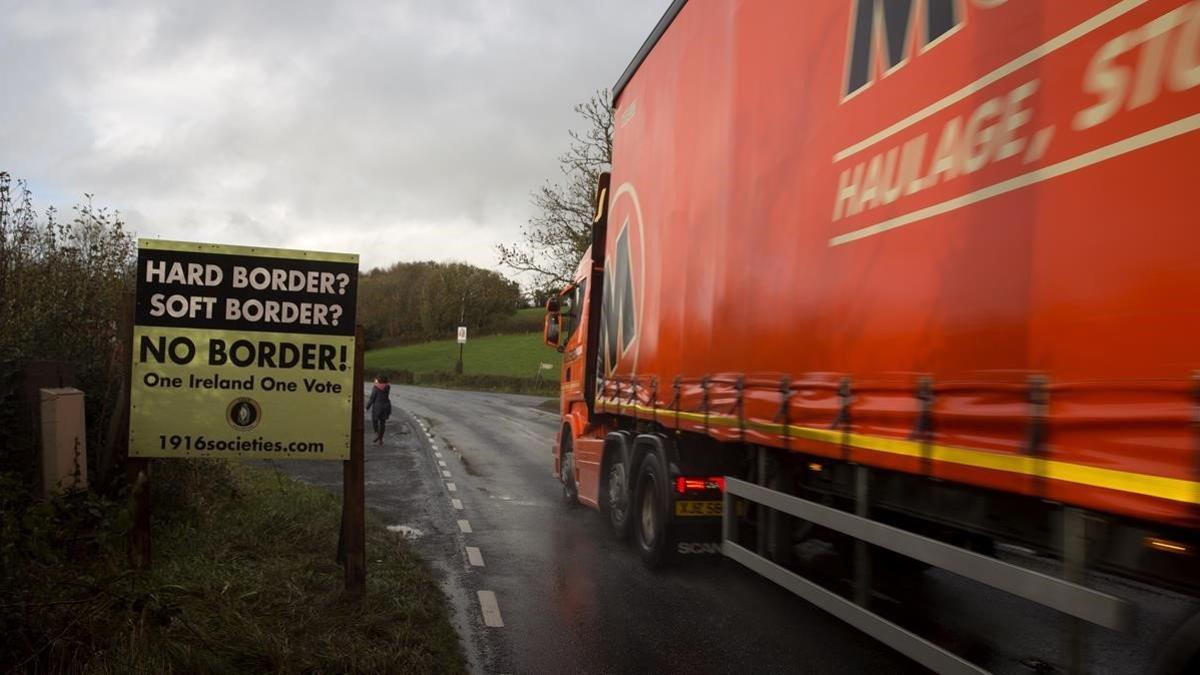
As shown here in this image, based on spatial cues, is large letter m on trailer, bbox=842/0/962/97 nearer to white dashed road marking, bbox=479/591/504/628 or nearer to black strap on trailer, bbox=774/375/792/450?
black strap on trailer, bbox=774/375/792/450

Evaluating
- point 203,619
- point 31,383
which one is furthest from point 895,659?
point 31,383

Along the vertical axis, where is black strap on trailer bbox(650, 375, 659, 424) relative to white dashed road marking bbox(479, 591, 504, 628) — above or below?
above

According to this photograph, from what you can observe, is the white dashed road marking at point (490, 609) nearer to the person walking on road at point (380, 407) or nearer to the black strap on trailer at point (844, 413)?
the black strap on trailer at point (844, 413)

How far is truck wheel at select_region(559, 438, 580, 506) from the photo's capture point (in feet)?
35.7

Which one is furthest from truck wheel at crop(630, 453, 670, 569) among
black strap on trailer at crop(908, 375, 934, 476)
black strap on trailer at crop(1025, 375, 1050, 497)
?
black strap on trailer at crop(1025, 375, 1050, 497)

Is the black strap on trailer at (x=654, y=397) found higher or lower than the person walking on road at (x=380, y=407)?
higher

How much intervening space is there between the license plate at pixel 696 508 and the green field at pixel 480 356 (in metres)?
36.8

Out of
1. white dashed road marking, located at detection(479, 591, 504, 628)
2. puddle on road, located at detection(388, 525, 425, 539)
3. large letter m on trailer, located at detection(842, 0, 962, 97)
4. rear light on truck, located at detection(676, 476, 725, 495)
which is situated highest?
large letter m on trailer, located at detection(842, 0, 962, 97)

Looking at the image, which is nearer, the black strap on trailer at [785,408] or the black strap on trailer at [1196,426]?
the black strap on trailer at [1196,426]

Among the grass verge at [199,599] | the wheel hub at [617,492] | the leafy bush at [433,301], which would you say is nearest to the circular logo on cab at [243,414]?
the grass verge at [199,599]

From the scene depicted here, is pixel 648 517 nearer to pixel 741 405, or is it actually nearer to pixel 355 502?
pixel 741 405

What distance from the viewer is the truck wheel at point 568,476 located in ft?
35.7

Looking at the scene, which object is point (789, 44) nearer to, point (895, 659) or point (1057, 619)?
point (1057, 619)

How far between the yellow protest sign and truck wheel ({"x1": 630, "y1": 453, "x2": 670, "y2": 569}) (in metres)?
2.47
